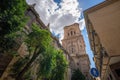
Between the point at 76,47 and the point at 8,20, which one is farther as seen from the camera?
the point at 76,47

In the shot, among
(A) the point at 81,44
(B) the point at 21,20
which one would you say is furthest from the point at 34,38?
(A) the point at 81,44

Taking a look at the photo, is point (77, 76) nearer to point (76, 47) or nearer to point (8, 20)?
point (76, 47)

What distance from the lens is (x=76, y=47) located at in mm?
42656

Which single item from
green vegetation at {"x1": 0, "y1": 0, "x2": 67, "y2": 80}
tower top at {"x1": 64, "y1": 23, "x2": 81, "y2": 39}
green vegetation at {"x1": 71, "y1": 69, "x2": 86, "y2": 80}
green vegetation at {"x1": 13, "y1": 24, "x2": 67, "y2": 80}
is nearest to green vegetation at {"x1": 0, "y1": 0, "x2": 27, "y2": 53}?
green vegetation at {"x1": 0, "y1": 0, "x2": 67, "y2": 80}

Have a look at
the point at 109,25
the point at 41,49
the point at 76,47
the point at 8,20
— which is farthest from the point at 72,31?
the point at 109,25

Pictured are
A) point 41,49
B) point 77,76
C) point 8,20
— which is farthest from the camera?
point 77,76

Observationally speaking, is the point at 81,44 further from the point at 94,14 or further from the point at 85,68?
the point at 94,14

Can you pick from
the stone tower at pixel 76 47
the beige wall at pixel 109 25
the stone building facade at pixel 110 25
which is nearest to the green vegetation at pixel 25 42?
the stone building facade at pixel 110 25

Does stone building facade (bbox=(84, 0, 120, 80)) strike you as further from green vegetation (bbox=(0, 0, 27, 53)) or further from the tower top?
the tower top

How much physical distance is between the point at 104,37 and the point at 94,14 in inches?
56.0

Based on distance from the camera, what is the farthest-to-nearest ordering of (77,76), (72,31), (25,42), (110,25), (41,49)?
(72,31)
(77,76)
(25,42)
(41,49)
(110,25)

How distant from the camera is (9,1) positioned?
8906mm

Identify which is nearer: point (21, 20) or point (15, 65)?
point (21, 20)

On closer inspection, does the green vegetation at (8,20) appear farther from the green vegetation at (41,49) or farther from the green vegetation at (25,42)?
the green vegetation at (41,49)
